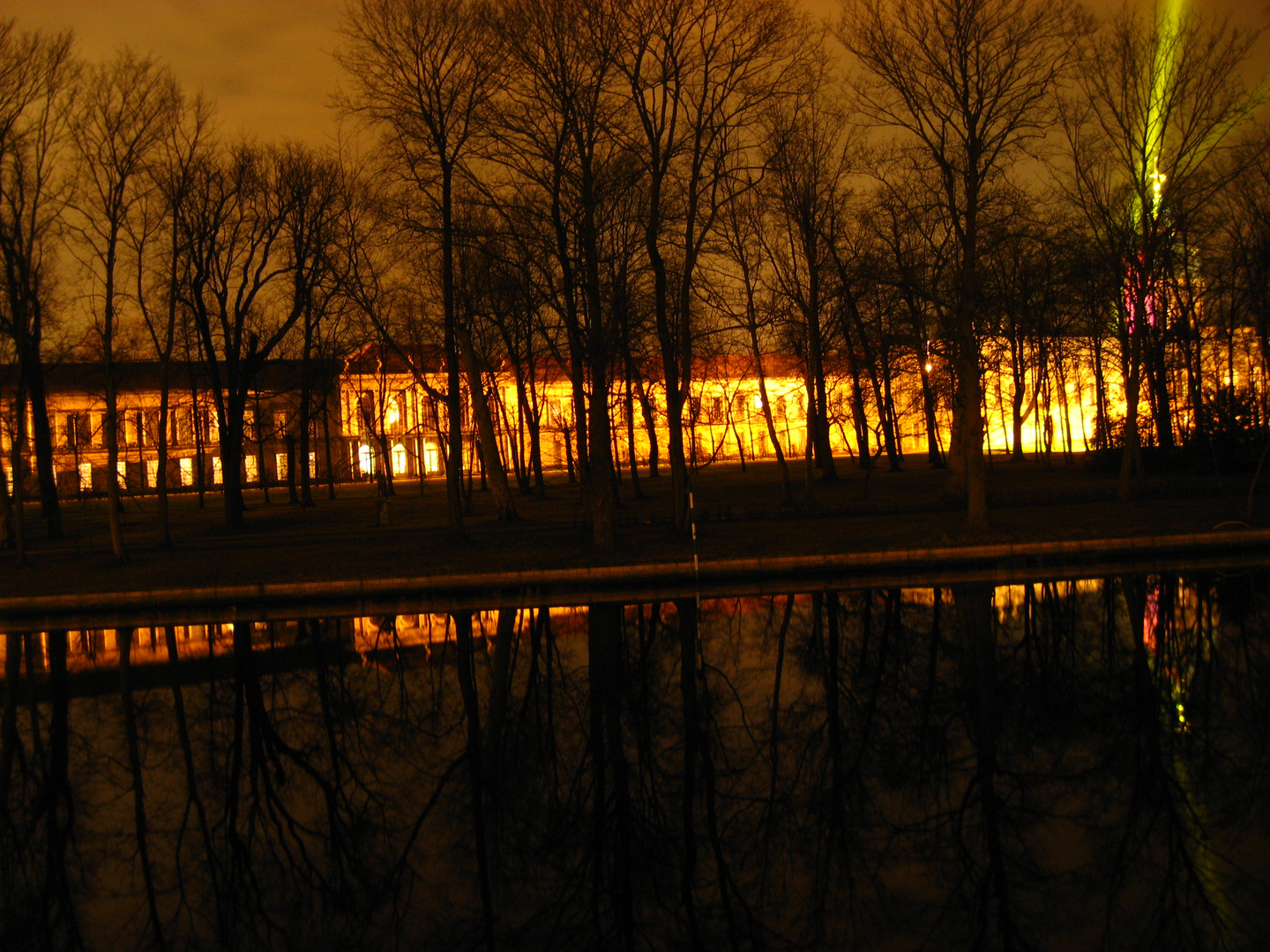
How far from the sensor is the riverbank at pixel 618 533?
779 inches

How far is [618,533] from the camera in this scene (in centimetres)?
2339

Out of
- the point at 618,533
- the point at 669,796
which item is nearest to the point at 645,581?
the point at 618,533

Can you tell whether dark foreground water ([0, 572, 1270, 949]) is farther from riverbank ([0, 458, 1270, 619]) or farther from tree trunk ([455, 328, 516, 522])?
tree trunk ([455, 328, 516, 522])

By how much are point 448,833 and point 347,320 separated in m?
30.4

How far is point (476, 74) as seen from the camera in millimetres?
20484

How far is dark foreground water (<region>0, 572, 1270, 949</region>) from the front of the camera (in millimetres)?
4766

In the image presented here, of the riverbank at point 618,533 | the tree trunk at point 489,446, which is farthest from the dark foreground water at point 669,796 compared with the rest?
the tree trunk at point 489,446

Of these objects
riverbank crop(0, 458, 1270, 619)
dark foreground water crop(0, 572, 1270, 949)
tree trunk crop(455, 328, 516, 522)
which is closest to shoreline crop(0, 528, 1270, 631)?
riverbank crop(0, 458, 1270, 619)

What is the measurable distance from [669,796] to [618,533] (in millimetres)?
17046

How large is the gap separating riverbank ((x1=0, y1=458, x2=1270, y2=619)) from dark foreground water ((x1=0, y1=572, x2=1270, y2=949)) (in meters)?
8.48

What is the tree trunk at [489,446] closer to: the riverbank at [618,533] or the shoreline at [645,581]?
the riverbank at [618,533]

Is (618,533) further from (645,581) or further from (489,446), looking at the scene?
(489,446)

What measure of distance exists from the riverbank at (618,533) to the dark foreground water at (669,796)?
848cm

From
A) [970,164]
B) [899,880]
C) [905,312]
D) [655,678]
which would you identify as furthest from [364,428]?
[899,880]
